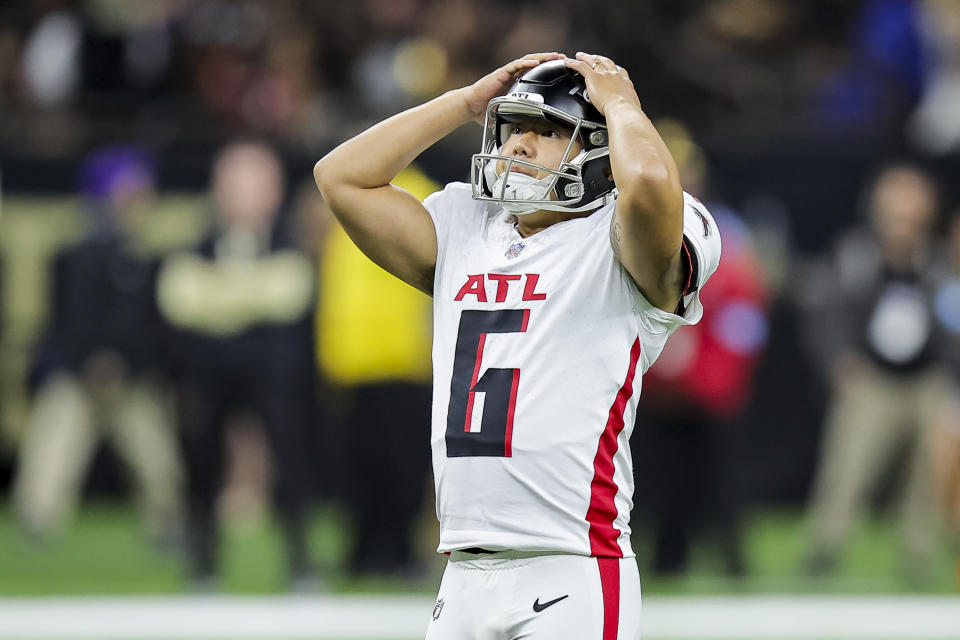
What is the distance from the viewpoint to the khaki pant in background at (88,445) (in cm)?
1014

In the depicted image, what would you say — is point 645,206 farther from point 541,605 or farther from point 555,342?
point 541,605

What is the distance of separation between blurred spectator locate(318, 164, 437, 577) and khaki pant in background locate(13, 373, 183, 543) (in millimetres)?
2155

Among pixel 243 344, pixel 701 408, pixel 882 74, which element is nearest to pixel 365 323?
pixel 243 344

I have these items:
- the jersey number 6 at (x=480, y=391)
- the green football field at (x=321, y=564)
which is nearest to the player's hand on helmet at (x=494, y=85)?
the jersey number 6 at (x=480, y=391)

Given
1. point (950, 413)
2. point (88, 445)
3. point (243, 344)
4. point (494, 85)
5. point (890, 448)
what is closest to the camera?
point (494, 85)

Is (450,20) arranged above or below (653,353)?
above

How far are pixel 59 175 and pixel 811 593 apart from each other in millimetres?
6317

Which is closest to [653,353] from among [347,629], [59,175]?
[347,629]

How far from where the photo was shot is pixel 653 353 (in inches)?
145

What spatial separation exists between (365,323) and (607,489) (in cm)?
486

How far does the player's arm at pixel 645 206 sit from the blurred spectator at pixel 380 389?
15.4 ft

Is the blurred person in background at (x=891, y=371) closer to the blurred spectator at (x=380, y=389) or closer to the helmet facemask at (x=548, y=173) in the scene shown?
the blurred spectator at (x=380, y=389)

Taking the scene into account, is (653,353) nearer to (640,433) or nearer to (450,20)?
(640,433)

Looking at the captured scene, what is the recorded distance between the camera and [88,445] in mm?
10570
